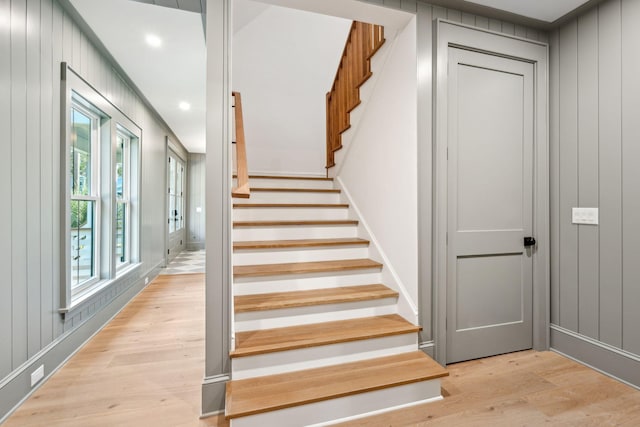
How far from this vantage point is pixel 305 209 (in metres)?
3.15

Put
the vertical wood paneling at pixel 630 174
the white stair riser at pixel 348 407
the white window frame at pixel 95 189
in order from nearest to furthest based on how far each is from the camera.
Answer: the white stair riser at pixel 348 407 → the vertical wood paneling at pixel 630 174 → the white window frame at pixel 95 189

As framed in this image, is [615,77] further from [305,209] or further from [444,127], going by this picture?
[305,209]

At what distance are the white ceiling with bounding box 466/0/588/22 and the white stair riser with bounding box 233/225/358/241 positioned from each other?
6.53 feet

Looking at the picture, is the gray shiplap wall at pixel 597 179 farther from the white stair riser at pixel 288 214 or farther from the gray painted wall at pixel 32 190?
the gray painted wall at pixel 32 190

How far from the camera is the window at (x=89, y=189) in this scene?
2.42 metres

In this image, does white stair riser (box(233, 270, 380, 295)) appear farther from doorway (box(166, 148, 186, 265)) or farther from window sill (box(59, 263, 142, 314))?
doorway (box(166, 148, 186, 265))

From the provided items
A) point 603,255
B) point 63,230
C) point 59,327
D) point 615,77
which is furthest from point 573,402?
point 63,230

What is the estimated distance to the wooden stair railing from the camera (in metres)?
2.93

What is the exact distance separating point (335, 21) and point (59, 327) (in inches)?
200

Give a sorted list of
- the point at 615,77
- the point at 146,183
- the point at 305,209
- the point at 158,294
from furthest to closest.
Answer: the point at 146,183
the point at 158,294
the point at 305,209
the point at 615,77

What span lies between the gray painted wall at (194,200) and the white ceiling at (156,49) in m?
3.99

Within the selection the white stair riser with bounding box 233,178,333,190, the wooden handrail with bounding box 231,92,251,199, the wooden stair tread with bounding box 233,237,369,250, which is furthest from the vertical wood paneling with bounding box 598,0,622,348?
the white stair riser with bounding box 233,178,333,190

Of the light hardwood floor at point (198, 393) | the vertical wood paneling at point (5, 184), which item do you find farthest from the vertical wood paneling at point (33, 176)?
the light hardwood floor at point (198, 393)

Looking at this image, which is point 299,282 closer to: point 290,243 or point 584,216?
point 290,243
